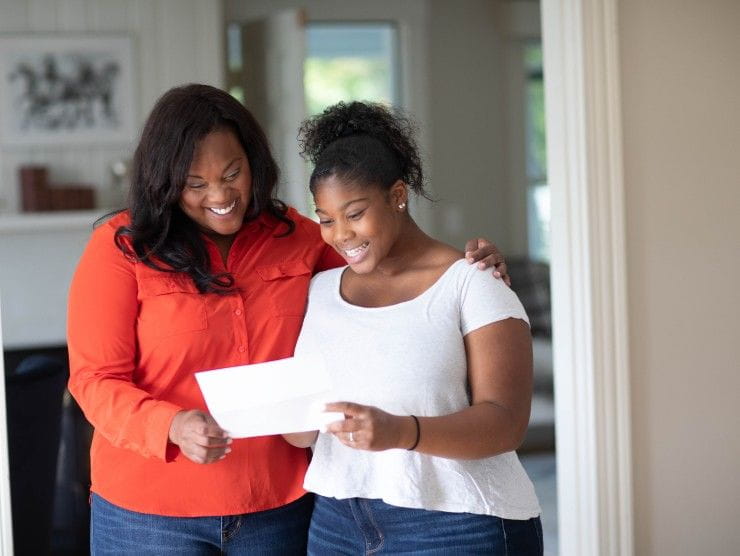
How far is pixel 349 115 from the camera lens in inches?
72.9

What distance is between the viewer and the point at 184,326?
1.85m

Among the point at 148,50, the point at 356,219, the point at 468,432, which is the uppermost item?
the point at 148,50

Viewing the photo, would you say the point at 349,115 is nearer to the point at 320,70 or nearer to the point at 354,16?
the point at 354,16

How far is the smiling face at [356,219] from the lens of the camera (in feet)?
5.72

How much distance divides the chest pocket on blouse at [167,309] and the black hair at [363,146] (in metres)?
0.30

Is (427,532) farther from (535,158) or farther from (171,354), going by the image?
(535,158)

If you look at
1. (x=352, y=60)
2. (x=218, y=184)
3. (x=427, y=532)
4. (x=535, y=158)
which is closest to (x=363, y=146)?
(x=218, y=184)

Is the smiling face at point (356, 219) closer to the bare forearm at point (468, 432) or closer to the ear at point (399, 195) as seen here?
the ear at point (399, 195)

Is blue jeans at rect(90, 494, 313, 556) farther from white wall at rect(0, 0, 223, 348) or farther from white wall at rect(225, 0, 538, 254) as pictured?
white wall at rect(225, 0, 538, 254)

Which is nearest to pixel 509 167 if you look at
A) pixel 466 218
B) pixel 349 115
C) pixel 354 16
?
pixel 466 218

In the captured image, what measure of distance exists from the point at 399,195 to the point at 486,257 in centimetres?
18

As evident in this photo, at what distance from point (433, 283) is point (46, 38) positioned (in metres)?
3.95

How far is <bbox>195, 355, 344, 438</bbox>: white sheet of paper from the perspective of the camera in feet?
5.08

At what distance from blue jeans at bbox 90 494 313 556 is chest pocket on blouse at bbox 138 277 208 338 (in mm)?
325
